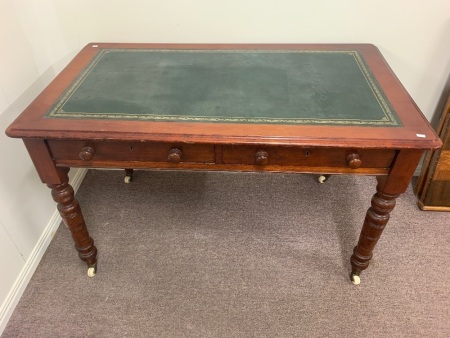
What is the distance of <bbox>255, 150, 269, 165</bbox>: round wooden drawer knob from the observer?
1.29m

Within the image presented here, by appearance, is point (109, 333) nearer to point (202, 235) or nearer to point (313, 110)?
point (202, 235)

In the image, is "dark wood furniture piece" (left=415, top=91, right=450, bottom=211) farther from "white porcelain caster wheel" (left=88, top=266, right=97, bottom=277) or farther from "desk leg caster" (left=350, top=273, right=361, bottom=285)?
"white porcelain caster wheel" (left=88, top=266, right=97, bottom=277)

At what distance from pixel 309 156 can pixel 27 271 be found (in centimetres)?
146

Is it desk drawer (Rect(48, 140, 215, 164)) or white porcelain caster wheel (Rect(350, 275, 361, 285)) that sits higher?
desk drawer (Rect(48, 140, 215, 164))

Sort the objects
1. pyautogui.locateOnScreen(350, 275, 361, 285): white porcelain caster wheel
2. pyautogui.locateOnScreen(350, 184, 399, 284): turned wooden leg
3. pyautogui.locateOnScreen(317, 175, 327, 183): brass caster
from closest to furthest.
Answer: pyautogui.locateOnScreen(350, 184, 399, 284): turned wooden leg, pyautogui.locateOnScreen(350, 275, 361, 285): white porcelain caster wheel, pyautogui.locateOnScreen(317, 175, 327, 183): brass caster

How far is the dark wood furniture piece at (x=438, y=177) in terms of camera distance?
190 cm

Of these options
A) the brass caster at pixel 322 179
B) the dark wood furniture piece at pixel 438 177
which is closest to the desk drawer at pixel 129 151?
the brass caster at pixel 322 179

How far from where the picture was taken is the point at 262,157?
4.23 feet

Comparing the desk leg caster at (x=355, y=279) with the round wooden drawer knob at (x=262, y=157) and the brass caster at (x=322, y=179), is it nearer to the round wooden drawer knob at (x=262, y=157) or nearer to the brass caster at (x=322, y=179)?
the brass caster at (x=322, y=179)

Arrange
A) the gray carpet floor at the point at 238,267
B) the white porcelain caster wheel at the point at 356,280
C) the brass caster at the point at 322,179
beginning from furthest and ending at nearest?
the brass caster at the point at 322,179 → the white porcelain caster wheel at the point at 356,280 → the gray carpet floor at the point at 238,267

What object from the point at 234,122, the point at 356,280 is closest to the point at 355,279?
the point at 356,280

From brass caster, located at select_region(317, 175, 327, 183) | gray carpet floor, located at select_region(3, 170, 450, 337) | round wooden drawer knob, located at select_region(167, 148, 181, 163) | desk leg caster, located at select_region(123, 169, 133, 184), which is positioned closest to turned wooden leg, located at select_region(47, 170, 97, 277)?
gray carpet floor, located at select_region(3, 170, 450, 337)

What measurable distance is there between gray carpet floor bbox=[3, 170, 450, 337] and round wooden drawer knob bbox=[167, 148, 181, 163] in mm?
744

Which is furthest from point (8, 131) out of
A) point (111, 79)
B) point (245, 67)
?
point (245, 67)
